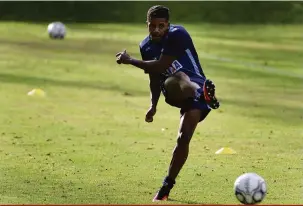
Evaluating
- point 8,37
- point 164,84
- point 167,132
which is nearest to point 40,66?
point 8,37

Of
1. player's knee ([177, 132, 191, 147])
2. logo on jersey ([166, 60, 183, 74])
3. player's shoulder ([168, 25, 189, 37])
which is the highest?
player's shoulder ([168, 25, 189, 37])

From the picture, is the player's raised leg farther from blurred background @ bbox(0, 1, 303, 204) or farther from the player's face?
blurred background @ bbox(0, 1, 303, 204)

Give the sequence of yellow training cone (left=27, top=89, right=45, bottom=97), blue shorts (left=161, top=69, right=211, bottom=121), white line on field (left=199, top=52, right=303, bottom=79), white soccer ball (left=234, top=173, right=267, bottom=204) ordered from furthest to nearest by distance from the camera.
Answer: white line on field (left=199, top=52, right=303, bottom=79)
yellow training cone (left=27, top=89, right=45, bottom=97)
blue shorts (left=161, top=69, right=211, bottom=121)
white soccer ball (left=234, top=173, right=267, bottom=204)

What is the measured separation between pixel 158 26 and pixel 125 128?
7.66m

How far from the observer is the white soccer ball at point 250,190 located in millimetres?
10758

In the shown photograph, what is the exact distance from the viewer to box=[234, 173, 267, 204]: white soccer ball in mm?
10758

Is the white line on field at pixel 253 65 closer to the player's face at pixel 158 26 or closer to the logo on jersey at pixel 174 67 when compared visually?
the logo on jersey at pixel 174 67

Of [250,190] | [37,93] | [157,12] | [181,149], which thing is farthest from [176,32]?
[37,93]

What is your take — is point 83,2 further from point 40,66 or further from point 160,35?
point 160,35

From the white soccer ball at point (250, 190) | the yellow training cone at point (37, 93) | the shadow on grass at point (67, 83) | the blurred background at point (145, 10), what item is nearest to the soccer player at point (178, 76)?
the white soccer ball at point (250, 190)

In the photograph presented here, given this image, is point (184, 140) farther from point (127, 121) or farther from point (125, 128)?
point (127, 121)

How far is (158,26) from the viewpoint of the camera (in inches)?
437

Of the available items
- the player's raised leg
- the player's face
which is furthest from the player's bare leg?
the player's face

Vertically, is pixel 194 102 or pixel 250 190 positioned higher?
pixel 194 102
